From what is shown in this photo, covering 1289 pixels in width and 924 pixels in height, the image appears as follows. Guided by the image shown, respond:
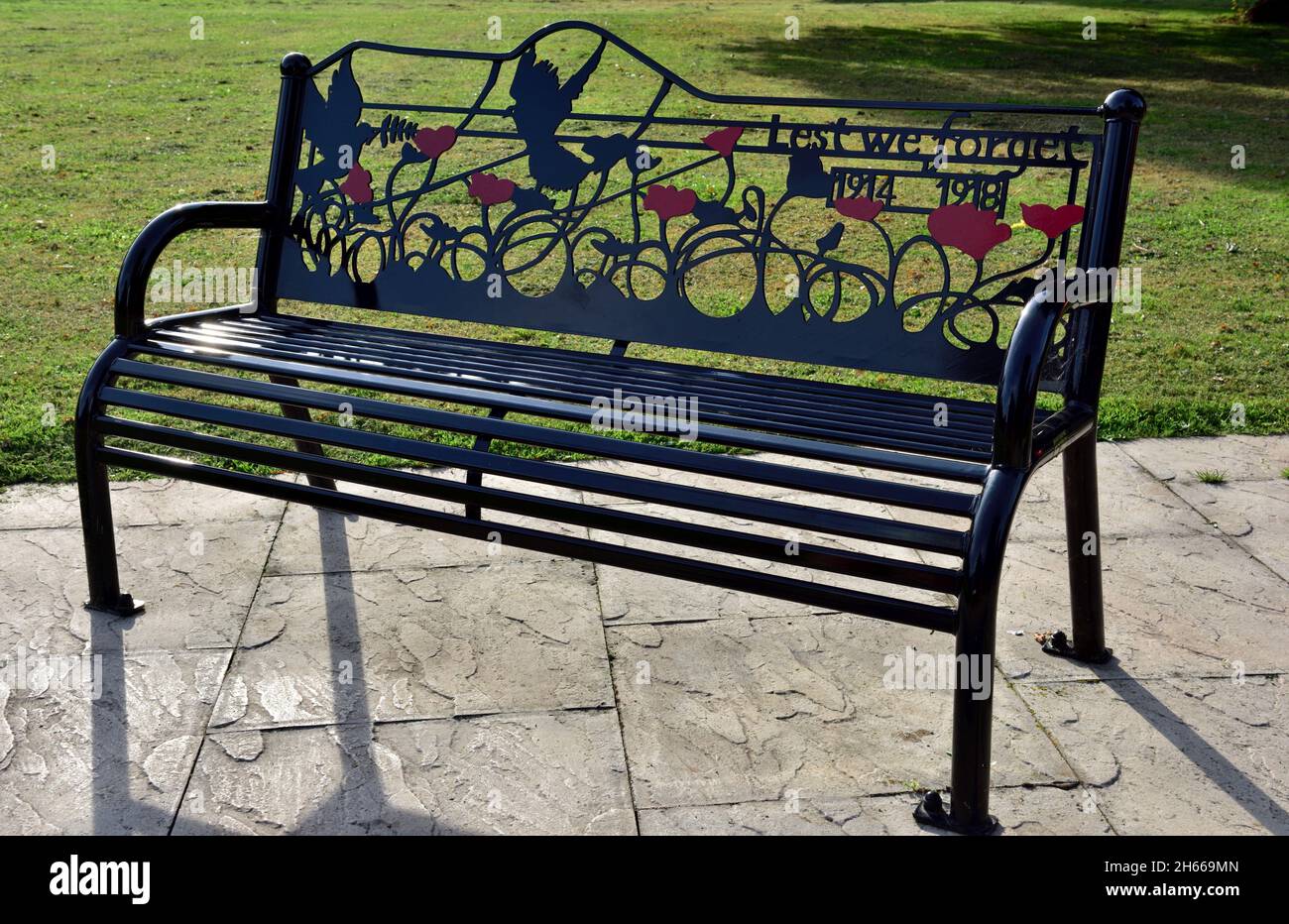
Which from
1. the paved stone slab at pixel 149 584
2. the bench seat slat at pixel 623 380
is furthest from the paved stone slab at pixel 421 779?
the bench seat slat at pixel 623 380

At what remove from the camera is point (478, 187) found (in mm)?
3480

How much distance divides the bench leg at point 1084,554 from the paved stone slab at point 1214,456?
4.16ft

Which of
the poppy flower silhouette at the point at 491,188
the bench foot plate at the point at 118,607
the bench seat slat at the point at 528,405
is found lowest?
the bench foot plate at the point at 118,607

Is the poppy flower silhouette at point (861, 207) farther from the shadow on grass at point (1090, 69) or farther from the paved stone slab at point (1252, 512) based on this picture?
the shadow on grass at point (1090, 69)

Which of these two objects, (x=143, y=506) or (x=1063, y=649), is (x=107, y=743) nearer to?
(x=143, y=506)

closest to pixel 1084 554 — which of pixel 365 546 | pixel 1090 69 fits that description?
pixel 365 546

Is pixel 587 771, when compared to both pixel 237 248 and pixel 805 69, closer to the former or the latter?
pixel 237 248

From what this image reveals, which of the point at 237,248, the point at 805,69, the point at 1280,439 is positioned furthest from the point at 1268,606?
the point at 805,69

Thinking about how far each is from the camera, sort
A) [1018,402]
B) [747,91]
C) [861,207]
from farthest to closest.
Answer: [747,91] → [861,207] → [1018,402]

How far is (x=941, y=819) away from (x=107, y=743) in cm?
174

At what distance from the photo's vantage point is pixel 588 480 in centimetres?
246

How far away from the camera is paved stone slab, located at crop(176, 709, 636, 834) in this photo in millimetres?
2416

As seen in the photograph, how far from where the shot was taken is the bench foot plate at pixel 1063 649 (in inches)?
117
